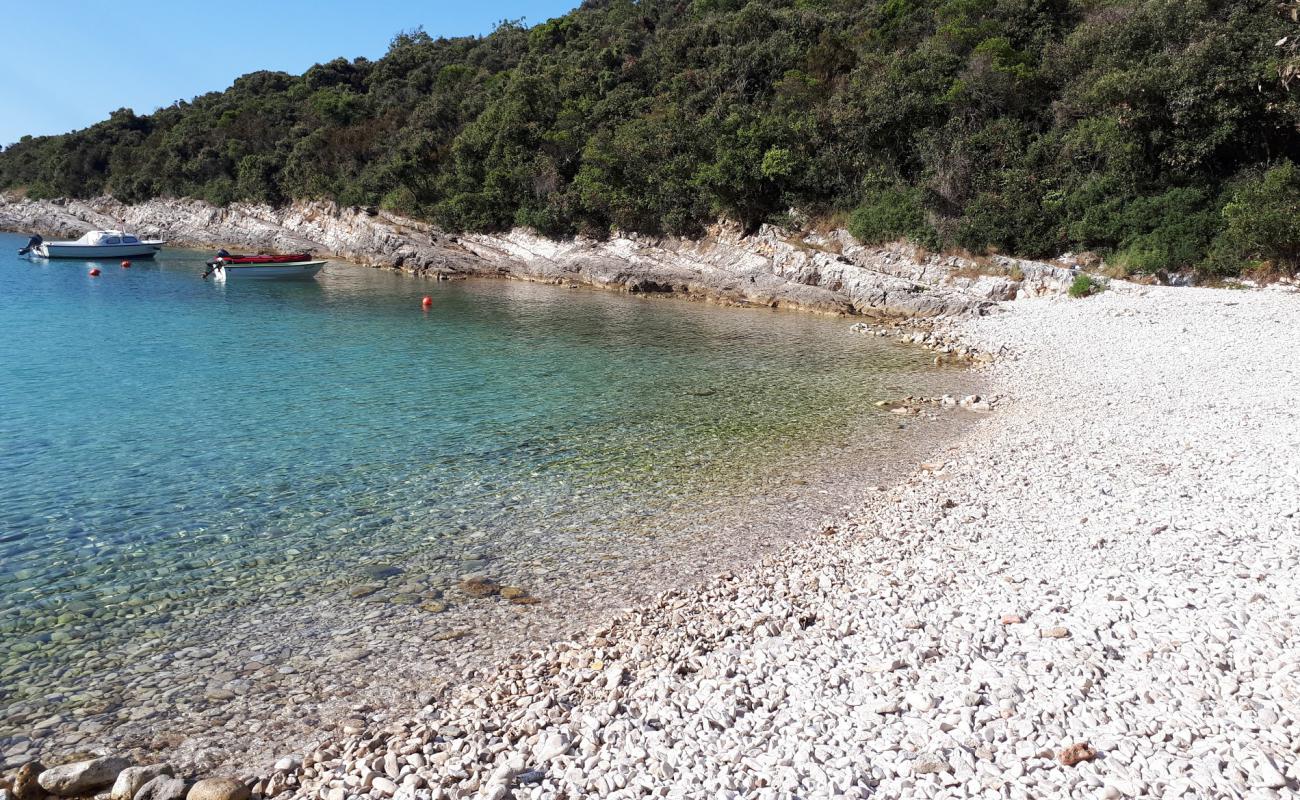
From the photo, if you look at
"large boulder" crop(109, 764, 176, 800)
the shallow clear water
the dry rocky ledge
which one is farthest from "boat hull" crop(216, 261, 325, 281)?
"large boulder" crop(109, 764, 176, 800)

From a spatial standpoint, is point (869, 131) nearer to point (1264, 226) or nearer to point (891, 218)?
point (891, 218)

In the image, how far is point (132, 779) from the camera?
5.04 meters

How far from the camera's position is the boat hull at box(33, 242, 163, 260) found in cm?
5131

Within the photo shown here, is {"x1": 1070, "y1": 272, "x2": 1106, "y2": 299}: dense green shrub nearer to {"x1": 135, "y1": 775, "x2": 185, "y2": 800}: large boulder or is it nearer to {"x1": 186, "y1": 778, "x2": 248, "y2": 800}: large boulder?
{"x1": 186, "y1": 778, "x2": 248, "y2": 800}: large boulder

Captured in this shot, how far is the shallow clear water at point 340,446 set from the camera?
26.9 feet

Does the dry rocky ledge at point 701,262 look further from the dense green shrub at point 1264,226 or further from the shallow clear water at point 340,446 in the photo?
the shallow clear water at point 340,446

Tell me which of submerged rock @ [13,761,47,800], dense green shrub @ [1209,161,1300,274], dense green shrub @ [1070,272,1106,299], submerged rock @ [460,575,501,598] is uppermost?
dense green shrub @ [1209,161,1300,274]

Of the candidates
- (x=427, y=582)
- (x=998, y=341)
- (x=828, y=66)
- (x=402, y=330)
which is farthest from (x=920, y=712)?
(x=828, y=66)

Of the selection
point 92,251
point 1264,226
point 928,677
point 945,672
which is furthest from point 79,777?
point 92,251

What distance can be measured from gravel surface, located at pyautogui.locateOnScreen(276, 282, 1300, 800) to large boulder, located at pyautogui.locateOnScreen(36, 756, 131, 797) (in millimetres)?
1244

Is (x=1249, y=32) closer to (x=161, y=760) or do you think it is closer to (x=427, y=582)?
(x=427, y=582)

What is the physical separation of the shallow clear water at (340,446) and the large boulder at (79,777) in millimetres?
1536

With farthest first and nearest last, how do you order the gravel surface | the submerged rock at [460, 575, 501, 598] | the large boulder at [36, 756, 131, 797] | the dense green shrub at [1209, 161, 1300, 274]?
the dense green shrub at [1209, 161, 1300, 274], the submerged rock at [460, 575, 501, 598], the large boulder at [36, 756, 131, 797], the gravel surface

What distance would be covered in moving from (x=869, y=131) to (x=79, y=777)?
128 ft
